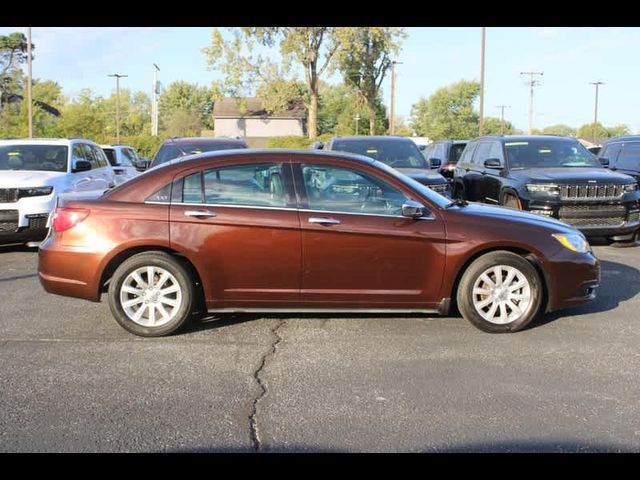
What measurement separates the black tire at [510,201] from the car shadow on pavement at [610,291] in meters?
1.58

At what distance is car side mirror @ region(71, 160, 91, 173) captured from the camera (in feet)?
35.3

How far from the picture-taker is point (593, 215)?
375 inches

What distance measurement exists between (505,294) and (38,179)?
24.2 feet

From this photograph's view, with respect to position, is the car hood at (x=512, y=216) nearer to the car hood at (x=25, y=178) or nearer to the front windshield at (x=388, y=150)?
the front windshield at (x=388, y=150)

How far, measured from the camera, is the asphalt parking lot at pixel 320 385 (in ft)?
11.7

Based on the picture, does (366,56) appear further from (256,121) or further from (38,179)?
(38,179)

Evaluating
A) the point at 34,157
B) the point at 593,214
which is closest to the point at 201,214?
the point at 593,214

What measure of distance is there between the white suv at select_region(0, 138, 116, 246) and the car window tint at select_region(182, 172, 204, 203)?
10.9 feet

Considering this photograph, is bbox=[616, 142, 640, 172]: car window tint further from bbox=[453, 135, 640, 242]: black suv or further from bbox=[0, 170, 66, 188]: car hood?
bbox=[0, 170, 66, 188]: car hood

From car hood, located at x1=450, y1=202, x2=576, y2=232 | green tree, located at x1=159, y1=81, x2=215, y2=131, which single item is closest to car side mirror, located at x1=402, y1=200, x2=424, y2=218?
car hood, located at x1=450, y1=202, x2=576, y2=232

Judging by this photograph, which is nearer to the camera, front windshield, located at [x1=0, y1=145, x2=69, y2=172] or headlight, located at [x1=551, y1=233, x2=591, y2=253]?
headlight, located at [x1=551, y1=233, x2=591, y2=253]

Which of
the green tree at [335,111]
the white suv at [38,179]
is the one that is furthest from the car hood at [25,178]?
the green tree at [335,111]
